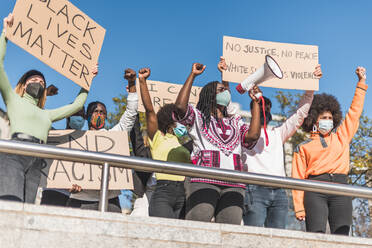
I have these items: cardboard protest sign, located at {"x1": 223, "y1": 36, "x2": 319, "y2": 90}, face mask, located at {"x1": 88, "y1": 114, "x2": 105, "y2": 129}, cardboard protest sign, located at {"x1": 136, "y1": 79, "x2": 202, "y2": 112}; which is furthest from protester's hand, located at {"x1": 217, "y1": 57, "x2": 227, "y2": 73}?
face mask, located at {"x1": 88, "y1": 114, "x2": 105, "y2": 129}

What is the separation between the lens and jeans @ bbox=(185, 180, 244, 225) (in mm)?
4375

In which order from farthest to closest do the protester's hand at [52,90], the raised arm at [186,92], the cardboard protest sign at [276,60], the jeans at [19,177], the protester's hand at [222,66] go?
the cardboard protest sign at [276,60], the protester's hand at [222,66], the protester's hand at [52,90], the raised arm at [186,92], the jeans at [19,177]

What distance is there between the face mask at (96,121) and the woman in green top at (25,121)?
351 mm

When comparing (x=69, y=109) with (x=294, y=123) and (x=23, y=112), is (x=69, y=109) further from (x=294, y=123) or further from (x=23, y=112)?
(x=294, y=123)

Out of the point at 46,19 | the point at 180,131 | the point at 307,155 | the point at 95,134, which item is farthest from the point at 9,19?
the point at 307,155

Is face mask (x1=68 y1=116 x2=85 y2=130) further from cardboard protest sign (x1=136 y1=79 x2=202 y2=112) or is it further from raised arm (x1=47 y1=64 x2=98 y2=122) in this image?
cardboard protest sign (x1=136 y1=79 x2=202 y2=112)

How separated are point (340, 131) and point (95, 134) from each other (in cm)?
253

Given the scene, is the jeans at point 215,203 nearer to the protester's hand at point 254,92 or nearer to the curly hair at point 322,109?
the protester's hand at point 254,92

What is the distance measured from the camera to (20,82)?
506 centimetres

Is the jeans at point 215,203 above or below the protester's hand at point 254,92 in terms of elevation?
below

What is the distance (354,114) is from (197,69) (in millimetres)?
1851

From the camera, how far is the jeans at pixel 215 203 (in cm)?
438

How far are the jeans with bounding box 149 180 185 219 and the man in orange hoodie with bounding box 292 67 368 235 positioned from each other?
3.68ft

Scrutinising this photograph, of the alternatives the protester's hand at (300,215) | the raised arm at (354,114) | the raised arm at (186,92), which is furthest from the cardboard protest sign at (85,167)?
the raised arm at (354,114)
